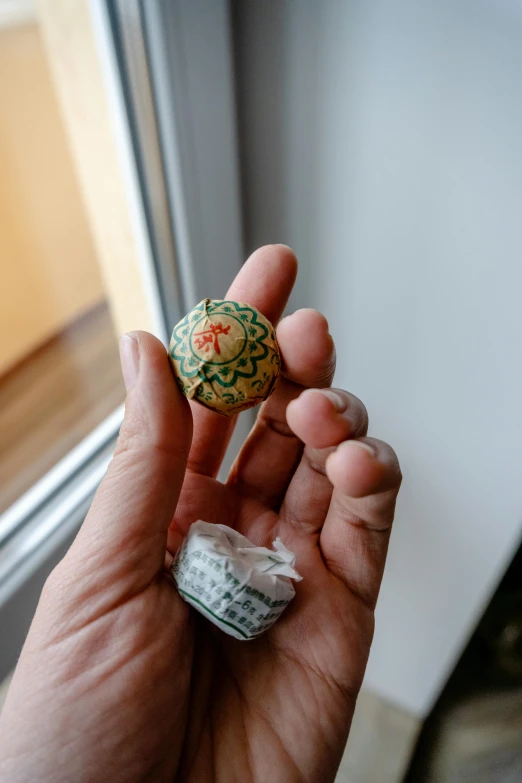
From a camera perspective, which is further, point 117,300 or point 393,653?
point 393,653

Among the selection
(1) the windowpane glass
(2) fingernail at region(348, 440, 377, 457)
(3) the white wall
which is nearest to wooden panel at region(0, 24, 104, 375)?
(1) the windowpane glass

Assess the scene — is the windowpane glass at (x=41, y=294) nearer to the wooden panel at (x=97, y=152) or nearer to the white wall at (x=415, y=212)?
the wooden panel at (x=97, y=152)

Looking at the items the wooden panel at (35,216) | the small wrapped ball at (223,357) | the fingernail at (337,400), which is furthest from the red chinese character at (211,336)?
the wooden panel at (35,216)

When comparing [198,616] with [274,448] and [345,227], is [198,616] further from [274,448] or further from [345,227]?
[345,227]

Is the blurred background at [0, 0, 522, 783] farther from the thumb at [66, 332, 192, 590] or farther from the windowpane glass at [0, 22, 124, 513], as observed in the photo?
the thumb at [66, 332, 192, 590]

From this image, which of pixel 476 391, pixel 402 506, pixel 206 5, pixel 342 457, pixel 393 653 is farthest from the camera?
pixel 393 653

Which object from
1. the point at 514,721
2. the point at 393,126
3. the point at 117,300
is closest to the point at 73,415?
the point at 117,300

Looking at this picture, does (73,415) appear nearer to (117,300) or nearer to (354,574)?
(117,300)
